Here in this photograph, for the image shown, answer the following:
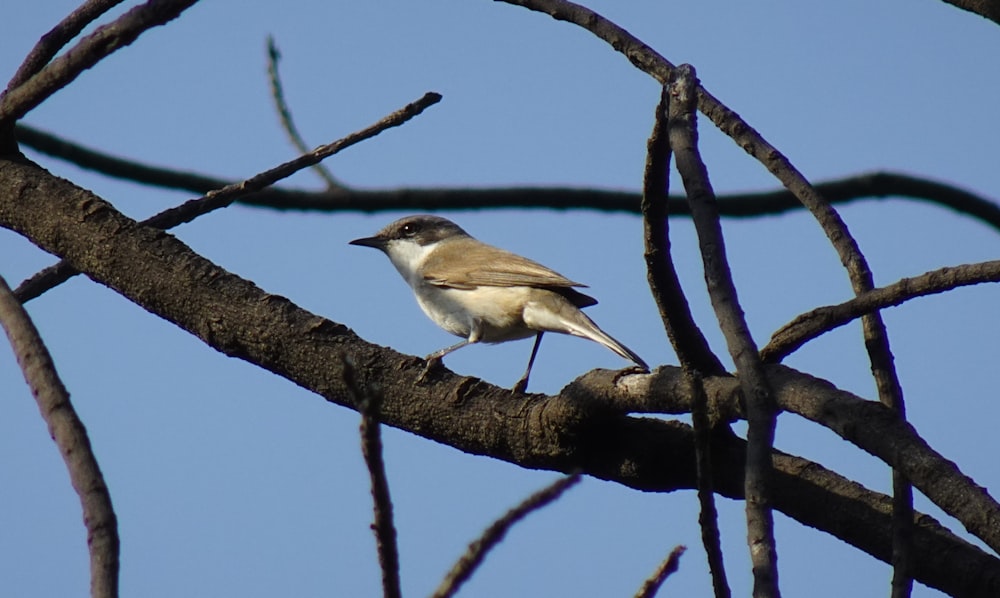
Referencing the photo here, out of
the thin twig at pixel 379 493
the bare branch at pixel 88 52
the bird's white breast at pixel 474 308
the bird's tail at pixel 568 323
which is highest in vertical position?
the bird's white breast at pixel 474 308

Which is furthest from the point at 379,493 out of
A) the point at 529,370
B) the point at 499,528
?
the point at 529,370

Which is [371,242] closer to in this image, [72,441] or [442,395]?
[442,395]

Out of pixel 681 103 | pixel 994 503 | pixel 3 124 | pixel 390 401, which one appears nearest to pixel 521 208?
pixel 390 401

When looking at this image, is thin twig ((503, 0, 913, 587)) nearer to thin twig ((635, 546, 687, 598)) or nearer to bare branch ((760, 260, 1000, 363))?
bare branch ((760, 260, 1000, 363))

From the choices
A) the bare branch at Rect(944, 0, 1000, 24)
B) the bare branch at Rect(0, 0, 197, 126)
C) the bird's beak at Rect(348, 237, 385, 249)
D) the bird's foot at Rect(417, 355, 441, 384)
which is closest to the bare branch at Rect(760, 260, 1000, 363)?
the bare branch at Rect(944, 0, 1000, 24)

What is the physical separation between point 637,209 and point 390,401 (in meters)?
1.17

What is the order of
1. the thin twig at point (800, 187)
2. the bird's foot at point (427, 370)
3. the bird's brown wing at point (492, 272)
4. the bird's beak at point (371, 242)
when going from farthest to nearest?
the bird's beak at point (371, 242)
the bird's brown wing at point (492, 272)
the bird's foot at point (427, 370)
the thin twig at point (800, 187)

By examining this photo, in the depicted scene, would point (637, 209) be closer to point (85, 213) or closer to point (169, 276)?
point (169, 276)

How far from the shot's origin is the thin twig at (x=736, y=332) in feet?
7.73

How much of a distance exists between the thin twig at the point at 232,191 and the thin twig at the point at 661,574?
2171mm

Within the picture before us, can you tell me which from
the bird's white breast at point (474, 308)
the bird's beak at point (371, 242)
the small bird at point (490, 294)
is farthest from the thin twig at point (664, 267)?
the bird's beak at point (371, 242)

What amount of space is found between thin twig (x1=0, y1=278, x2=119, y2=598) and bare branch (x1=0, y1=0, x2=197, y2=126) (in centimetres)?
71

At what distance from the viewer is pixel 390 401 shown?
12.6 feet

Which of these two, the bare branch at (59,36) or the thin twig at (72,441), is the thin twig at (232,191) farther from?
the thin twig at (72,441)
